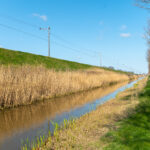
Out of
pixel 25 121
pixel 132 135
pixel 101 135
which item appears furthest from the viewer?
pixel 25 121

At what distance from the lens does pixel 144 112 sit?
502cm

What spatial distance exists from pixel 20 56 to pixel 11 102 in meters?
14.3

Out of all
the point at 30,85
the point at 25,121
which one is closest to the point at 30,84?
the point at 30,85

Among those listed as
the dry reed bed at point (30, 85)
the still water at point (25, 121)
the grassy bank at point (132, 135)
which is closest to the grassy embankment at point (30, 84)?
the dry reed bed at point (30, 85)

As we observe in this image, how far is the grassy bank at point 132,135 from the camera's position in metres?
3.12

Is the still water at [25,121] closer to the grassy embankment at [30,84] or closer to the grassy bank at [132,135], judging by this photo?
the grassy embankment at [30,84]

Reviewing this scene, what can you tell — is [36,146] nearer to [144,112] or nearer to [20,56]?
[144,112]

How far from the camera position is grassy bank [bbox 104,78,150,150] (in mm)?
3125

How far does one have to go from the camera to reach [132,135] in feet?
11.7

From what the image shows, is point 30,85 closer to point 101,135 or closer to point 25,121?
point 25,121

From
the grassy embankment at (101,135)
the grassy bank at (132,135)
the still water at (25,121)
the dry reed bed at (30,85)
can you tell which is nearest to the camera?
the grassy bank at (132,135)

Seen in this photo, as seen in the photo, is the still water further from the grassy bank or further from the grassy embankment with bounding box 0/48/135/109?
the grassy bank

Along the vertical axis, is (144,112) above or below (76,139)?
above

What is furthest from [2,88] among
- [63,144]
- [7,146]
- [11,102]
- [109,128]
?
[109,128]
